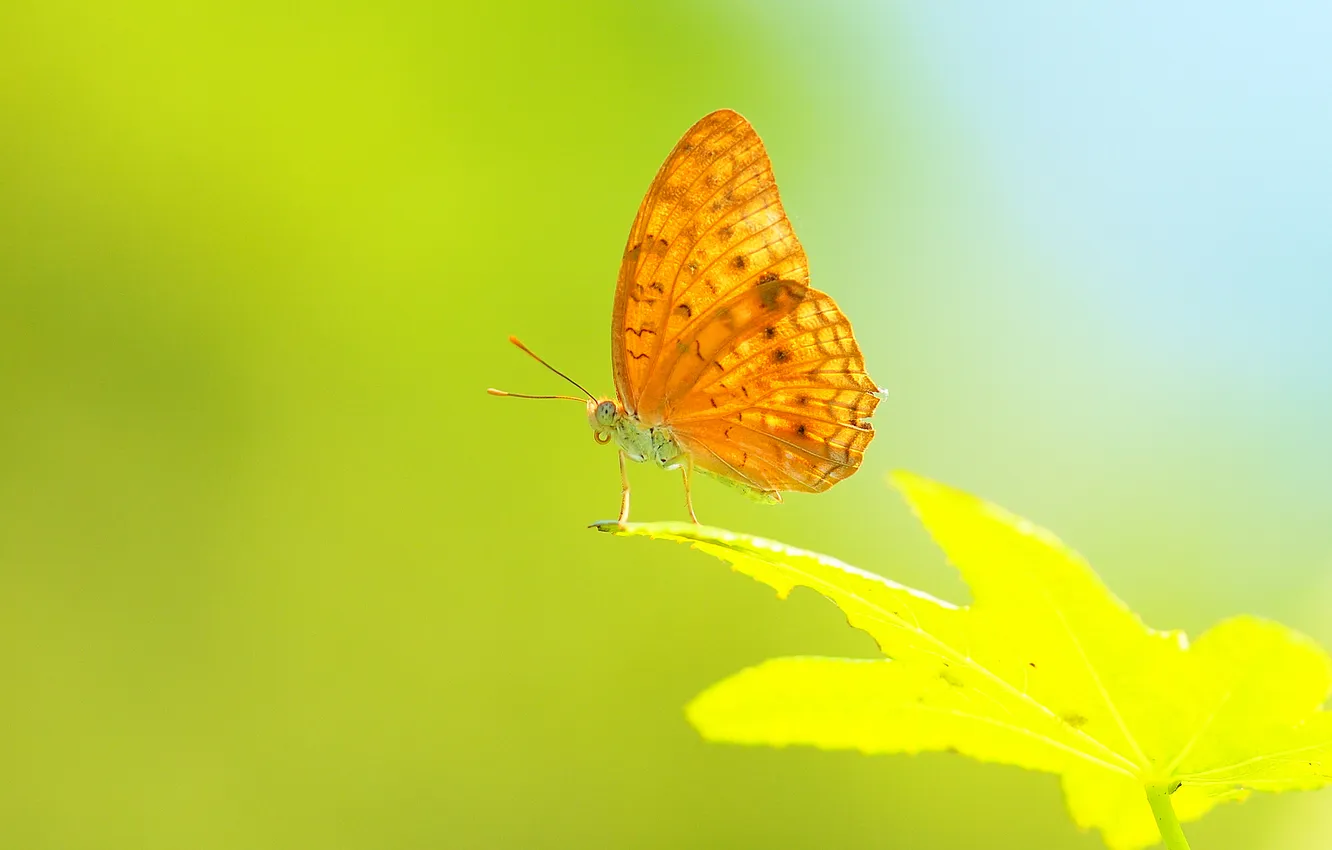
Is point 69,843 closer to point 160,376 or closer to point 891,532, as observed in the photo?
point 160,376

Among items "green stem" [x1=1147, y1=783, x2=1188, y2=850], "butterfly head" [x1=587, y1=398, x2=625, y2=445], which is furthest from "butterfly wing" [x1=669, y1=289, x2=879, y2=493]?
"green stem" [x1=1147, y1=783, x2=1188, y2=850]

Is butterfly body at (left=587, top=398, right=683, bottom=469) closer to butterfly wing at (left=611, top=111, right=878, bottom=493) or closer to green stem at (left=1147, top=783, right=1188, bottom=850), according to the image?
butterfly wing at (left=611, top=111, right=878, bottom=493)

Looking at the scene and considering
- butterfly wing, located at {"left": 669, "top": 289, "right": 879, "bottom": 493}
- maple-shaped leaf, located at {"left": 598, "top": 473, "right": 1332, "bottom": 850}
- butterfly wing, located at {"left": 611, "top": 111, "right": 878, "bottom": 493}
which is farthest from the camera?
butterfly wing, located at {"left": 669, "top": 289, "right": 879, "bottom": 493}

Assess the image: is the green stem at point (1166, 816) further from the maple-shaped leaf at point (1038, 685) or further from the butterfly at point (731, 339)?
the butterfly at point (731, 339)

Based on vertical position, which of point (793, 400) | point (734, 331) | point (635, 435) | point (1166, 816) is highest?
point (734, 331)

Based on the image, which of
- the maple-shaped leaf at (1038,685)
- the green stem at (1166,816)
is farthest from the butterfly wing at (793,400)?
the green stem at (1166,816)

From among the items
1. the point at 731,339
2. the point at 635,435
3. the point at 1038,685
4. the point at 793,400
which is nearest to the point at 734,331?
the point at 731,339

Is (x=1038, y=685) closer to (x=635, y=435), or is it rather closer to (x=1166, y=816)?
(x=1166, y=816)

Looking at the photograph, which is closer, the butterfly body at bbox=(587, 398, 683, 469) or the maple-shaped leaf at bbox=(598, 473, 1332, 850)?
the maple-shaped leaf at bbox=(598, 473, 1332, 850)
